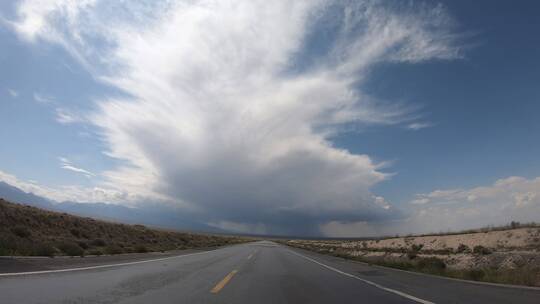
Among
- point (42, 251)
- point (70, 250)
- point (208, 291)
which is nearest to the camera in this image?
point (208, 291)

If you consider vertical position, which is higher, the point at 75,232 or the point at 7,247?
the point at 75,232

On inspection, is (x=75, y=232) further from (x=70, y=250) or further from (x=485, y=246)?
(x=485, y=246)

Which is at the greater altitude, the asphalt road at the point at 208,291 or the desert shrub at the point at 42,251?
the desert shrub at the point at 42,251

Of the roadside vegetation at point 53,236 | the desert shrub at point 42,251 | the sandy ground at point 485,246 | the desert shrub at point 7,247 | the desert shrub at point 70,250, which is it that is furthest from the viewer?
the sandy ground at point 485,246

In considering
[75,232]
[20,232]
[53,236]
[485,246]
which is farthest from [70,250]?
[485,246]

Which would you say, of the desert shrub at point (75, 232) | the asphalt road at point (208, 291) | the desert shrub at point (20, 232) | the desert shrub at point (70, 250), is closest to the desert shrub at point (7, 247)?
the desert shrub at point (70, 250)

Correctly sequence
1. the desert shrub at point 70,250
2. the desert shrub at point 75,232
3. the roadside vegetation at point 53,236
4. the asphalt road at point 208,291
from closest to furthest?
the asphalt road at point 208,291, the roadside vegetation at point 53,236, the desert shrub at point 70,250, the desert shrub at point 75,232

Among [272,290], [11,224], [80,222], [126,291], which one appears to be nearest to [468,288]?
[272,290]

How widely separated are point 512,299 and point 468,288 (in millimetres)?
2553

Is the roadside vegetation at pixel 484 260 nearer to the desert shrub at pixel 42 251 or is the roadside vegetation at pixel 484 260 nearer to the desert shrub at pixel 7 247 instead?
the desert shrub at pixel 42 251

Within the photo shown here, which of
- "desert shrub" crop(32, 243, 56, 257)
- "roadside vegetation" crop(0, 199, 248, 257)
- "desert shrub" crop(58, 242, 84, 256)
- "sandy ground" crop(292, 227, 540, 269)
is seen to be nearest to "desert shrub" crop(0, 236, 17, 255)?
"roadside vegetation" crop(0, 199, 248, 257)

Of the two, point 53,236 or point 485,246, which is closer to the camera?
point 53,236

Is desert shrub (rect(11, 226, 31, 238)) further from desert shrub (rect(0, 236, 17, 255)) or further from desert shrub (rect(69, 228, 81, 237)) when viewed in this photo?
desert shrub (rect(0, 236, 17, 255))

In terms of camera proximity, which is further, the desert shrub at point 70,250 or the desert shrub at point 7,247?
the desert shrub at point 70,250
